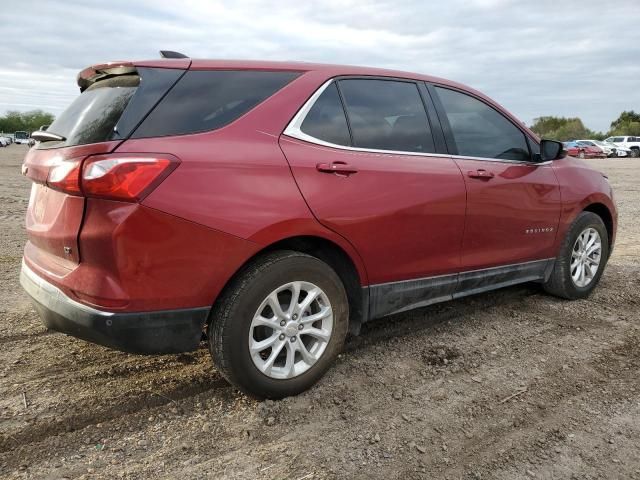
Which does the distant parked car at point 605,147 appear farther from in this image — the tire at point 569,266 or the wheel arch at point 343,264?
the wheel arch at point 343,264

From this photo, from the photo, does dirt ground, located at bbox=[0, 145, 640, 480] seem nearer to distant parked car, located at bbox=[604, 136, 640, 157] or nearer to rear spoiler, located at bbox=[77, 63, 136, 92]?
rear spoiler, located at bbox=[77, 63, 136, 92]

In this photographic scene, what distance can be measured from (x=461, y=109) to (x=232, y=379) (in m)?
Answer: 2.47

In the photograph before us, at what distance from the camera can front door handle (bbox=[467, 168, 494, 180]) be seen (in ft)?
11.9

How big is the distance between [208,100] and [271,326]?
1.17 m

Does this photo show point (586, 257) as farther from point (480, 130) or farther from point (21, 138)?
point (21, 138)

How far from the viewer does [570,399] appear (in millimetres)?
2965

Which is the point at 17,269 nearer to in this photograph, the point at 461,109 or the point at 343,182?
the point at 343,182

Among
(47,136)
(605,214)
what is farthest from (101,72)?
(605,214)

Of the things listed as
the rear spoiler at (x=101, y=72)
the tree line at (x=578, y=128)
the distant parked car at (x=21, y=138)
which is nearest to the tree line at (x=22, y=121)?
the distant parked car at (x=21, y=138)

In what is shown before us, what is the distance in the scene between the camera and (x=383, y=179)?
310 centimetres

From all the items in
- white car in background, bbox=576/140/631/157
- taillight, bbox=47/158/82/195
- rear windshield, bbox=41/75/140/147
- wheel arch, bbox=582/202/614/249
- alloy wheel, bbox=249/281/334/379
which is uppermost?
white car in background, bbox=576/140/631/157

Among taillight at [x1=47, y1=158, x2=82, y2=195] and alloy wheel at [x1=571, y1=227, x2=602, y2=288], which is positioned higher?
taillight at [x1=47, y1=158, x2=82, y2=195]

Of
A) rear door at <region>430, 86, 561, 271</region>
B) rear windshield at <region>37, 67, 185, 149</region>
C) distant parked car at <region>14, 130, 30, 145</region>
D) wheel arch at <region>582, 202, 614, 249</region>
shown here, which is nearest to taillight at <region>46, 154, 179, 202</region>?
rear windshield at <region>37, 67, 185, 149</region>

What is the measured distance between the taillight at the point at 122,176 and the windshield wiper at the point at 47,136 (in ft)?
1.66
